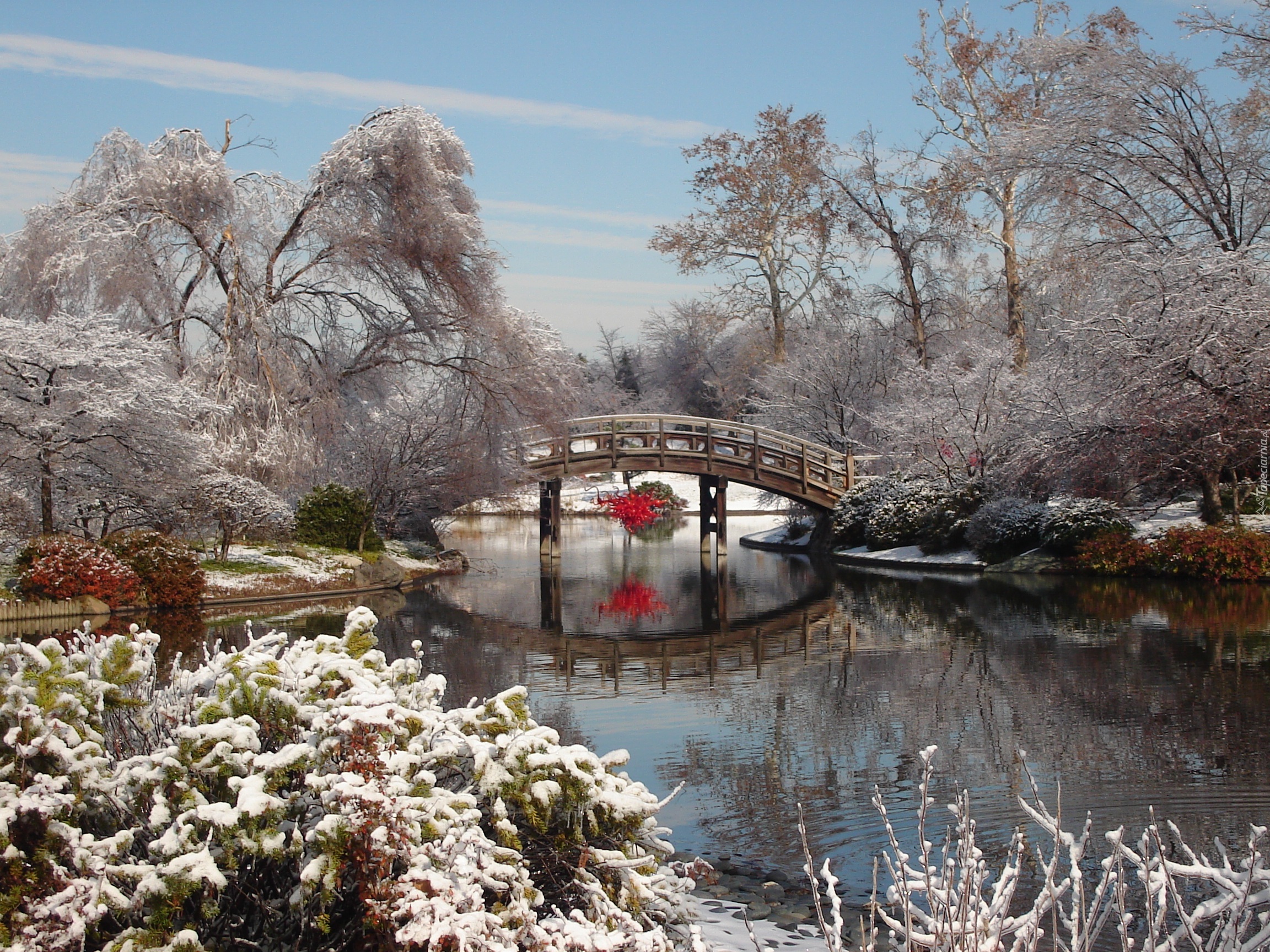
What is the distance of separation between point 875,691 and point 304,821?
24.6 feet

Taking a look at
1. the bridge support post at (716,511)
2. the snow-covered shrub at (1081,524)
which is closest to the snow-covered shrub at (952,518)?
the snow-covered shrub at (1081,524)

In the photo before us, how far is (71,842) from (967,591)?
1845 centimetres

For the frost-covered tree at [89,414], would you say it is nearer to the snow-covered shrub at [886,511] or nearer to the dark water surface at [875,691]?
the dark water surface at [875,691]

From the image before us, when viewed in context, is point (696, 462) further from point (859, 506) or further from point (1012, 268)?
point (1012, 268)

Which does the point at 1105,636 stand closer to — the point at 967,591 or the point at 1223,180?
the point at 967,591

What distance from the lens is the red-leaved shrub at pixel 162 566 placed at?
57.7 ft

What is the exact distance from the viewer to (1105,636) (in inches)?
540

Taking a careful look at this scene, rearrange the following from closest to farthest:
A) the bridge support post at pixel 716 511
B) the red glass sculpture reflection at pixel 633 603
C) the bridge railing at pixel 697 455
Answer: the red glass sculpture reflection at pixel 633 603 → the bridge railing at pixel 697 455 → the bridge support post at pixel 716 511

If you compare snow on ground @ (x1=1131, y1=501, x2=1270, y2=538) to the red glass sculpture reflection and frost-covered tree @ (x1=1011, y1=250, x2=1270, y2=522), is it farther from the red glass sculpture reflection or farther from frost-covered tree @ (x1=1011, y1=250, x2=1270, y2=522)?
the red glass sculpture reflection

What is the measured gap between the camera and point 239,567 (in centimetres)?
1998

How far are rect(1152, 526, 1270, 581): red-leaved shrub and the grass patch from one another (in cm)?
1564

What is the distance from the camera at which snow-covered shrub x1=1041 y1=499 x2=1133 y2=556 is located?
22.8 meters

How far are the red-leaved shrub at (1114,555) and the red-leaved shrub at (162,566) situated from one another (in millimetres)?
15759

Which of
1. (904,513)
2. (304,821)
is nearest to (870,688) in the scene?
(304,821)
